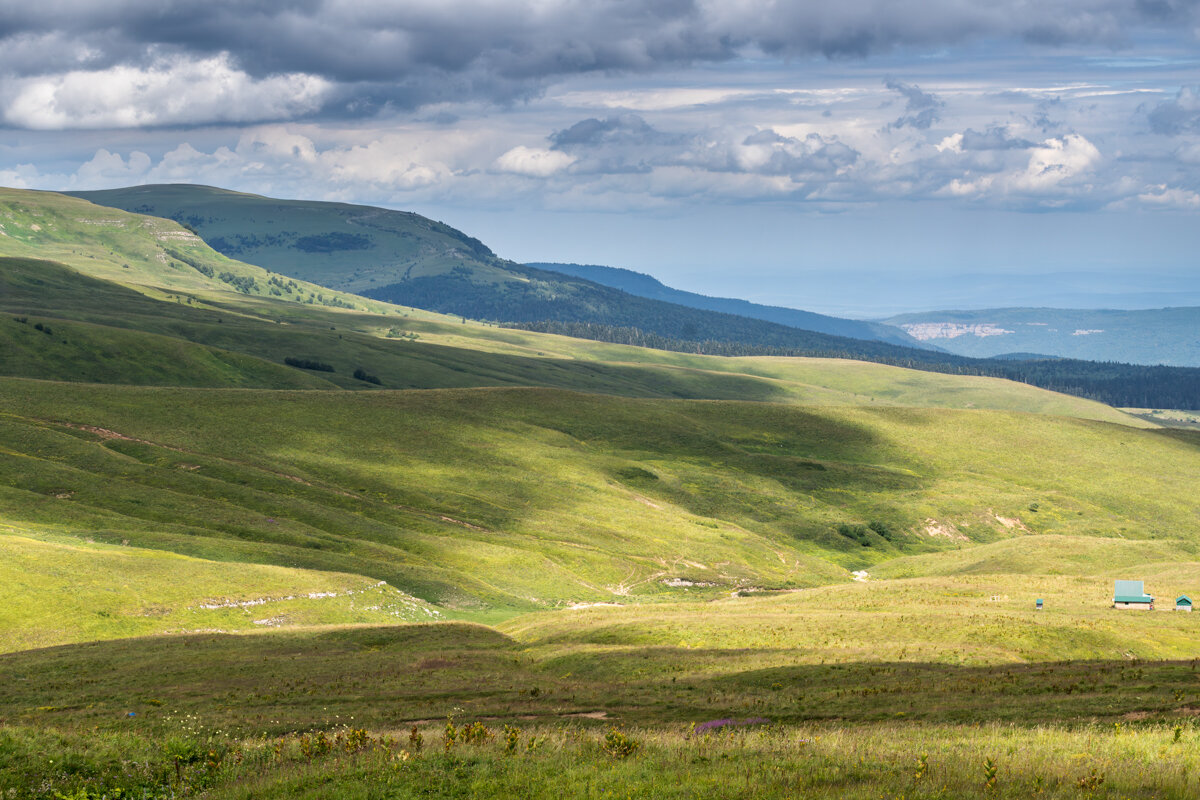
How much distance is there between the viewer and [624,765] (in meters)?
22.7

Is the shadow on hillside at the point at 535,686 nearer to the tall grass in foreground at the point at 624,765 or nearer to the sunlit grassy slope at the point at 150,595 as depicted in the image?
the tall grass in foreground at the point at 624,765

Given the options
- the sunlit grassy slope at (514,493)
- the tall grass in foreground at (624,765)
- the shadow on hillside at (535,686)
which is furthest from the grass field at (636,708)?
the sunlit grassy slope at (514,493)

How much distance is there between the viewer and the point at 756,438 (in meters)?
199

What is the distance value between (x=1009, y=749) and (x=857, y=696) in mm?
13331

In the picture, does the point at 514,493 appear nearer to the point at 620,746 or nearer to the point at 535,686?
the point at 535,686

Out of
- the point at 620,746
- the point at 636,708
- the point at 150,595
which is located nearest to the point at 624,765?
the point at 620,746

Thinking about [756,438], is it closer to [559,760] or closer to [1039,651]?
[1039,651]

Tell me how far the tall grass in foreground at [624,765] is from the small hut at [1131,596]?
38.6 meters

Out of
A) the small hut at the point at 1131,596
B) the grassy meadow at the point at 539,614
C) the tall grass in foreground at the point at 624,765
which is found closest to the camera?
the tall grass in foreground at the point at 624,765

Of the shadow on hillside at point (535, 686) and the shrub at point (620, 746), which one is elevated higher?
the shrub at point (620, 746)

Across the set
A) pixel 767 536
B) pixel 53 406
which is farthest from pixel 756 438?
pixel 53 406

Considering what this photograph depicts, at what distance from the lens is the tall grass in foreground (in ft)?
66.4

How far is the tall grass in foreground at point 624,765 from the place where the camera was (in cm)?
2025

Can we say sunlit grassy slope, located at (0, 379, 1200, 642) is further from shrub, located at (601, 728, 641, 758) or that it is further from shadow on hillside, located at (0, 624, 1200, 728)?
shrub, located at (601, 728, 641, 758)
